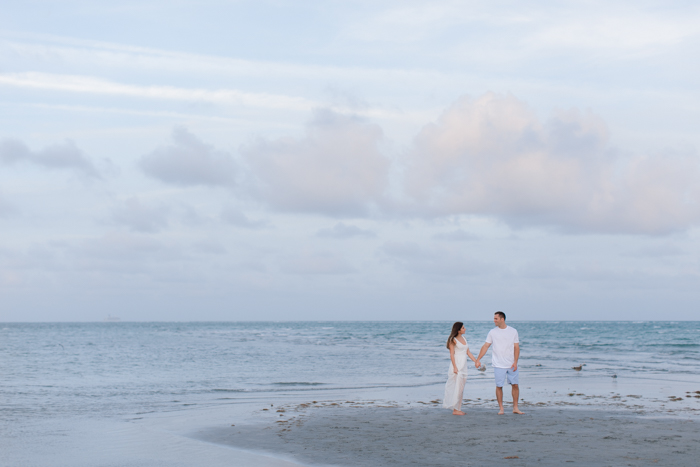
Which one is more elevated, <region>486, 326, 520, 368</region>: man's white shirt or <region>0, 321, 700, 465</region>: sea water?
<region>486, 326, 520, 368</region>: man's white shirt

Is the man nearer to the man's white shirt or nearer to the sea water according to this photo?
the man's white shirt

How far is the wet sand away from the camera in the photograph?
8.95 meters

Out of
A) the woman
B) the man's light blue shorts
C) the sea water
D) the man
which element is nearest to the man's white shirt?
→ the man

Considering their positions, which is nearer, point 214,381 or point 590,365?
point 214,381

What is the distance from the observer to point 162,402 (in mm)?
16969

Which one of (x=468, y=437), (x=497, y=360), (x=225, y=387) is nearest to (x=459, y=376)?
(x=497, y=360)

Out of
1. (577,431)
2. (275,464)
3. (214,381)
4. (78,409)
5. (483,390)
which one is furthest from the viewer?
(214,381)

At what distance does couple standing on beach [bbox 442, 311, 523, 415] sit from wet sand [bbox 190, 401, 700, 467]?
45 centimetres

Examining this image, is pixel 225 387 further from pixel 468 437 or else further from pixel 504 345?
pixel 468 437

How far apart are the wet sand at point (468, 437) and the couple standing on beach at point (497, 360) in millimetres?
447

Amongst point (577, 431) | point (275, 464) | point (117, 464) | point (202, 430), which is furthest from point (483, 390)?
point (117, 464)

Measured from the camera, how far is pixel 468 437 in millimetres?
10523

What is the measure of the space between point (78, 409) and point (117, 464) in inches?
288

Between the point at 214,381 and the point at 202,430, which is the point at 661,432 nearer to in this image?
the point at 202,430
